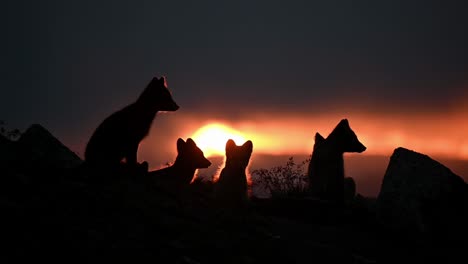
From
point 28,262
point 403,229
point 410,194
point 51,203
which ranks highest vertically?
point 410,194

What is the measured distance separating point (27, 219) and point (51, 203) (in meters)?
0.91

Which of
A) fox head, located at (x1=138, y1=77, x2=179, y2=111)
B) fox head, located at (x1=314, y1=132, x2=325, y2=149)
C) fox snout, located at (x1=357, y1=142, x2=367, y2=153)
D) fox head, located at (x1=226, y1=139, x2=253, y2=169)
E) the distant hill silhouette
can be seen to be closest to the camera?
fox head, located at (x1=138, y1=77, x2=179, y2=111)

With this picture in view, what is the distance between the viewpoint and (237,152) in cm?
1412

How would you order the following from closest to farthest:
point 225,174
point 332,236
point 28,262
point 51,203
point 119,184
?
point 28,262 < point 51,203 < point 119,184 < point 332,236 < point 225,174

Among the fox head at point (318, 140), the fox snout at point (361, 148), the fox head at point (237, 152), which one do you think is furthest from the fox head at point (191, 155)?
the fox snout at point (361, 148)

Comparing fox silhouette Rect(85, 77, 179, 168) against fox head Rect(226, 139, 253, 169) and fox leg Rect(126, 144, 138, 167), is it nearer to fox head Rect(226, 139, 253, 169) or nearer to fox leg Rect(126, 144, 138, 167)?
fox leg Rect(126, 144, 138, 167)

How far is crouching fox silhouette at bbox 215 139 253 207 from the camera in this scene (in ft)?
44.9

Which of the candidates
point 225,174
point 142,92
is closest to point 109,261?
point 142,92

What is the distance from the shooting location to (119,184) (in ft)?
33.5

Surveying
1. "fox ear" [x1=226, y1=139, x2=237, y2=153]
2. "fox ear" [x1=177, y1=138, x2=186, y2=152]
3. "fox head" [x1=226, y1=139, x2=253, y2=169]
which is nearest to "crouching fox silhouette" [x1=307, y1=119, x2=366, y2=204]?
"fox head" [x1=226, y1=139, x2=253, y2=169]

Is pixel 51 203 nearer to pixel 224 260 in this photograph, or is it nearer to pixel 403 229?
pixel 224 260

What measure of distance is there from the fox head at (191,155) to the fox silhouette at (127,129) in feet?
11.0

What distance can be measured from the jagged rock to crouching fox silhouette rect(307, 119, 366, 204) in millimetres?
2433

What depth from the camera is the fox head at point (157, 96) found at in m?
12.5
